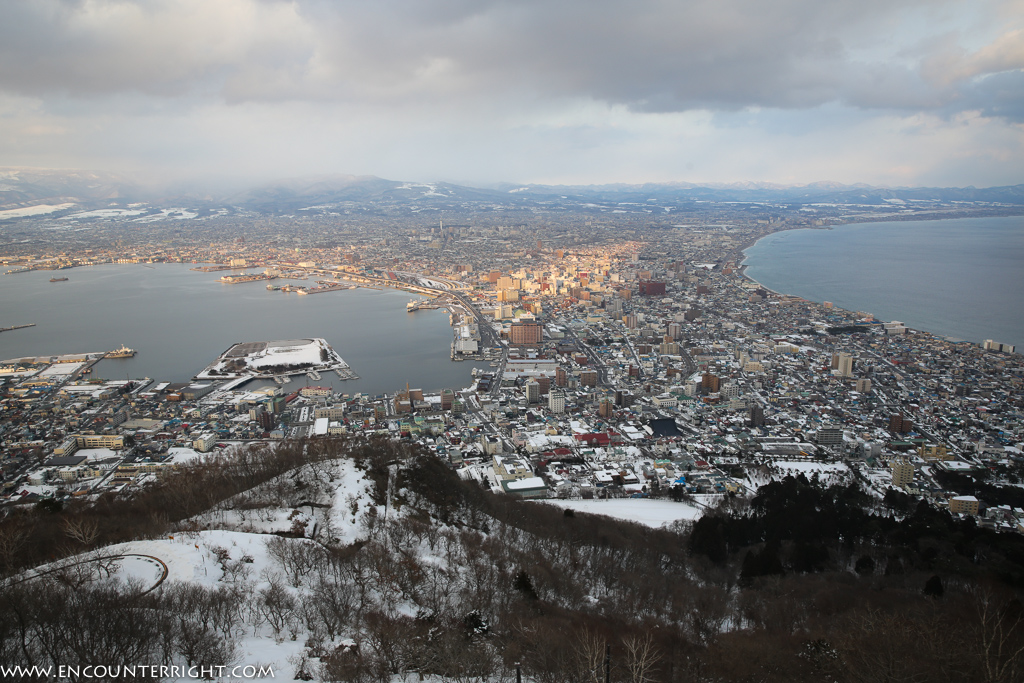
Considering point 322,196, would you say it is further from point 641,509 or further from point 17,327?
point 641,509

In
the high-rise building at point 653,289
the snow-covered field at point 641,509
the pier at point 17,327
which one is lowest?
the snow-covered field at point 641,509

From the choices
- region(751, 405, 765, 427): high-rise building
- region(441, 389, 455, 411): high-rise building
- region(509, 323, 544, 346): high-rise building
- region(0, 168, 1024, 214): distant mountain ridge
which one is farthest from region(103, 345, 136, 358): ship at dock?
region(0, 168, 1024, 214): distant mountain ridge

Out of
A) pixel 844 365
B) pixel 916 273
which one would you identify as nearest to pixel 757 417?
pixel 844 365

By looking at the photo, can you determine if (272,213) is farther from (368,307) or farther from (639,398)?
(639,398)

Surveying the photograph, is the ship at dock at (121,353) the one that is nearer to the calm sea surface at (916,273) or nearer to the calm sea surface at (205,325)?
the calm sea surface at (205,325)

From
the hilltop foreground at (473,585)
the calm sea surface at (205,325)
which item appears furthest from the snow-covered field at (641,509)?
the calm sea surface at (205,325)

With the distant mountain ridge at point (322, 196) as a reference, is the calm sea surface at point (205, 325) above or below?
below

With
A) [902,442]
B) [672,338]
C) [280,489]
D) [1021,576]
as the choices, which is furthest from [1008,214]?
[280,489]
